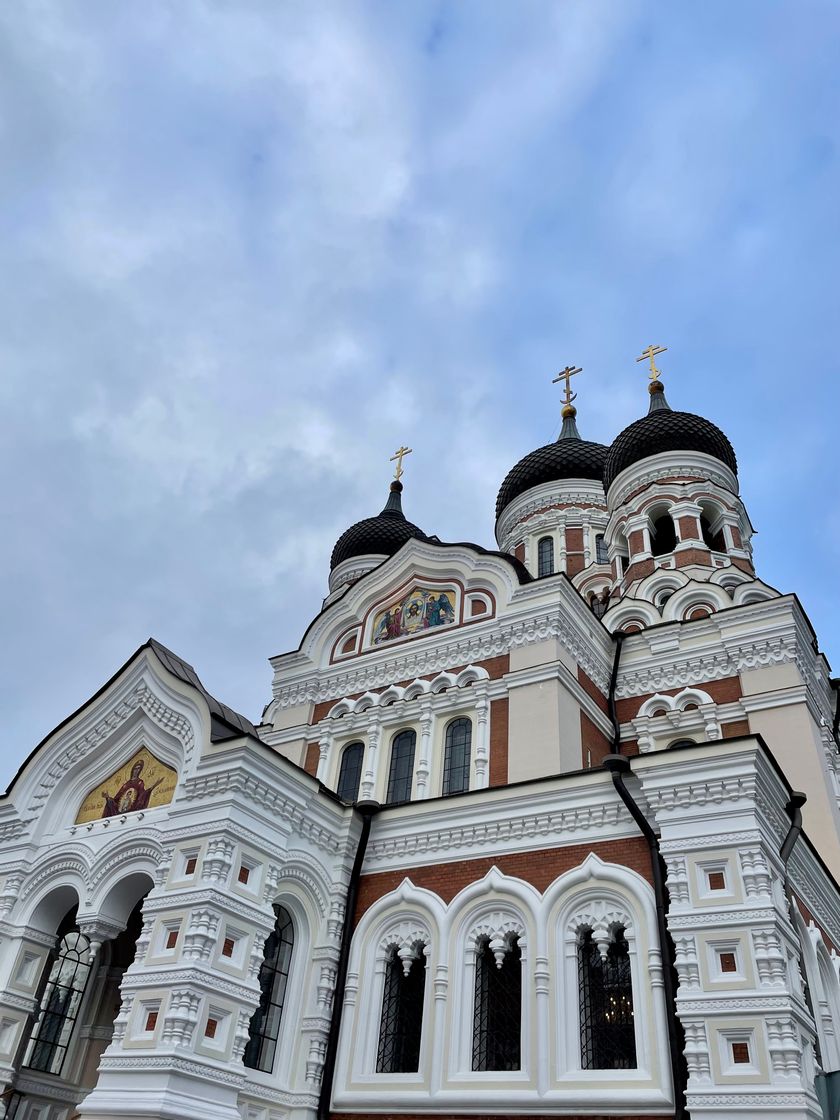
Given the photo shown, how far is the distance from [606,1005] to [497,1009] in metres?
1.17

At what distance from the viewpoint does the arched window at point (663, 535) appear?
1936 cm

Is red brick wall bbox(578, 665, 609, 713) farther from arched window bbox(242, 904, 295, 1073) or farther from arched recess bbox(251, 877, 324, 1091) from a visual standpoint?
arched window bbox(242, 904, 295, 1073)

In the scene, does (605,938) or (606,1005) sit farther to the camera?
(605,938)

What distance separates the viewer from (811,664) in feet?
47.6

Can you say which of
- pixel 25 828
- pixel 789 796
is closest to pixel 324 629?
pixel 25 828

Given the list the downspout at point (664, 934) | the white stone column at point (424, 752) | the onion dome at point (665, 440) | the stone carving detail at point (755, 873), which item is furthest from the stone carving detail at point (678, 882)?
the onion dome at point (665, 440)

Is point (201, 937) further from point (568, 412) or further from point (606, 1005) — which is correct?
point (568, 412)

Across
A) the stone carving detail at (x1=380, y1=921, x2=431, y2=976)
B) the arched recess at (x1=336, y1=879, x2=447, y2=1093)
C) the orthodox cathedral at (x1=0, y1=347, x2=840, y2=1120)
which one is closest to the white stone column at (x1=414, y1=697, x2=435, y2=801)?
the orthodox cathedral at (x1=0, y1=347, x2=840, y2=1120)

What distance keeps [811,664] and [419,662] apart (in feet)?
20.3

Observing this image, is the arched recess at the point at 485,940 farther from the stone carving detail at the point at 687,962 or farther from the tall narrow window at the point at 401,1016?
the stone carving detail at the point at 687,962

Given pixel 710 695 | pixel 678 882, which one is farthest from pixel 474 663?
pixel 678 882

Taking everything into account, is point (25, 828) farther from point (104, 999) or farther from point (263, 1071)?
point (263, 1071)

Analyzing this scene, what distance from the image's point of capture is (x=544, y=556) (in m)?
23.4

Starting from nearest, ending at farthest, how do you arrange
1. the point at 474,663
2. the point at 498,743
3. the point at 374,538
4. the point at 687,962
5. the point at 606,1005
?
the point at 687,962, the point at 606,1005, the point at 498,743, the point at 474,663, the point at 374,538
